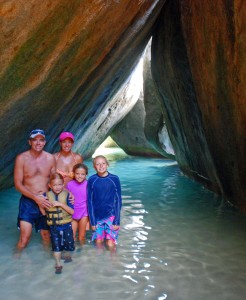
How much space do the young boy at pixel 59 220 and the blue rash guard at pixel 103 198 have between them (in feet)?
1.57

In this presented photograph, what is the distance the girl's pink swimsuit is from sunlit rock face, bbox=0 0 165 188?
1.38 metres

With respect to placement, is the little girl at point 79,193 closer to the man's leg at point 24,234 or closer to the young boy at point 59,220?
the young boy at point 59,220

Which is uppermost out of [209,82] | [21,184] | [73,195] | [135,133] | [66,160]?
[209,82]

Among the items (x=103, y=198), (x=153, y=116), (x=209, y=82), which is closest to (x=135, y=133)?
(x=153, y=116)

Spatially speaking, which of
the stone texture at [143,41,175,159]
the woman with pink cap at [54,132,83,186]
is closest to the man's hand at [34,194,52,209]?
the woman with pink cap at [54,132,83,186]

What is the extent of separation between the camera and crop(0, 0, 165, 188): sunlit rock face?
13.5ft

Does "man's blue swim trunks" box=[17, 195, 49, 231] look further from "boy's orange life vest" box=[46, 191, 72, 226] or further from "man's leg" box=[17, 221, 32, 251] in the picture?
"boy's orange life vest" box=[46, 191, 72, 226]

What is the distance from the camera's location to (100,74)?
22.6 ft

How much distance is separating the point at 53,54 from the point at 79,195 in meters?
1.93

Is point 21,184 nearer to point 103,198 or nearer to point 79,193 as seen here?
point 79,193

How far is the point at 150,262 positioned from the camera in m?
4.29

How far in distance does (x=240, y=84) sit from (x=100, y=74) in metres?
2.80

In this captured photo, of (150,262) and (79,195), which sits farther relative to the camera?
(79,195)

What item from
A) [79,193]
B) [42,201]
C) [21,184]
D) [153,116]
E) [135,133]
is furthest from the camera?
[135,133]
